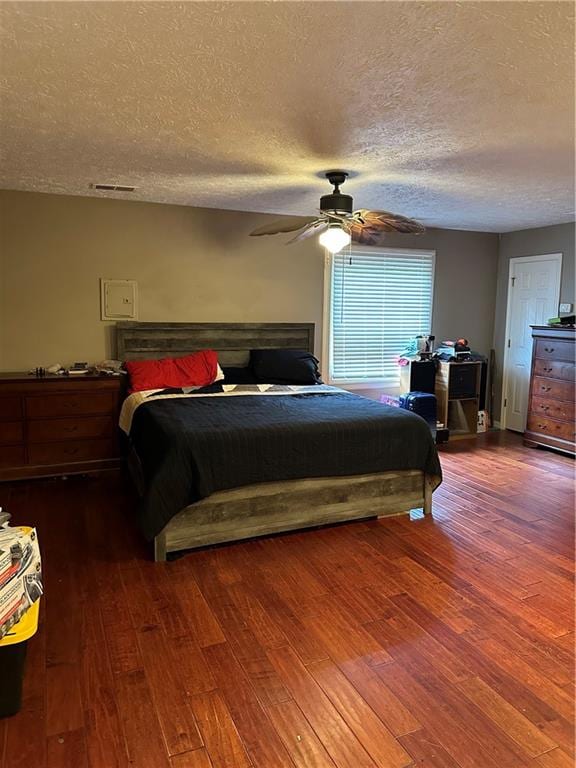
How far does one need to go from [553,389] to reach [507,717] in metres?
4.14

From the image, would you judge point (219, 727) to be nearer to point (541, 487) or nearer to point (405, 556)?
point (405, 556)

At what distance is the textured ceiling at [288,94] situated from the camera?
1782mm

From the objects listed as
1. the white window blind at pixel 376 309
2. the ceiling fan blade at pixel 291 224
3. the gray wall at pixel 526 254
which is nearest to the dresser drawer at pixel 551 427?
the gray wall at pixel 526 254

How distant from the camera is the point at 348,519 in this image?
11.9ft

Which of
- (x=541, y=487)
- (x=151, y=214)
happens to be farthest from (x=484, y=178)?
(x=151, y=214)

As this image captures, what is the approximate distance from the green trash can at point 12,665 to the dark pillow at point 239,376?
320cm

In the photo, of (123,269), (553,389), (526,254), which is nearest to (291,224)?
(123,269)

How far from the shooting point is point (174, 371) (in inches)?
188

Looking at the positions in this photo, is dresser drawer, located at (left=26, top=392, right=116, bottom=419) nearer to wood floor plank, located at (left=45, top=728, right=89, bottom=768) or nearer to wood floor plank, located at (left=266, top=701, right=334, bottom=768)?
wood floor plank, located at (left=45, top=728, right=89, bottom=768)

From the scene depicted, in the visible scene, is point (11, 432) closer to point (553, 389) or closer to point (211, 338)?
point (211, 338)

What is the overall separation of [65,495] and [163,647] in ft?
7.05

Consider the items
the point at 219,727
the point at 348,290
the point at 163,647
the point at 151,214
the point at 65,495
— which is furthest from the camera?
the point at 348,290

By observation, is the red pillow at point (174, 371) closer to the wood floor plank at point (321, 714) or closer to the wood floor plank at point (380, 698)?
the wood floor plank at point (321, 714)

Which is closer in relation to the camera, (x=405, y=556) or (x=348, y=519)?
(x=405, y=556)
